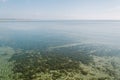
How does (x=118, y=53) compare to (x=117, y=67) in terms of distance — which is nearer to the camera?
(x=117, y=67)

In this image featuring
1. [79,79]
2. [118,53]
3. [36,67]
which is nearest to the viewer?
[79,79]

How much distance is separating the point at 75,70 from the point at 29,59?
21.0 feet

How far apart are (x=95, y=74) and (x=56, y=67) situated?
13.6 feet

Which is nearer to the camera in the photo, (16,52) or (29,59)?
(29,59)

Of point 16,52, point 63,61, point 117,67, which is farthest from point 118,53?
point 16,52

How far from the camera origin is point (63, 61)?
66.8 ft

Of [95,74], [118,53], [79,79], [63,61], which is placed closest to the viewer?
[79,79]

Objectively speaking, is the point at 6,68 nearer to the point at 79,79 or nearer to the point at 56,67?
the point at 56,67

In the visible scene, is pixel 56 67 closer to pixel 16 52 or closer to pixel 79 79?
pixel 79 79

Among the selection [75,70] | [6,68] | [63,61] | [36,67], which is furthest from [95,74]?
[6,68]

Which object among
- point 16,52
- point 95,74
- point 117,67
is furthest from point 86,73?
point 16,52

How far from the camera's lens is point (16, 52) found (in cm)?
2448

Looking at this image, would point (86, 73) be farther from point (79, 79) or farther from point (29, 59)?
point (29, 59)

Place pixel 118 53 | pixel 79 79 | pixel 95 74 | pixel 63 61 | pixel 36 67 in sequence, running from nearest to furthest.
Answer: pixel 79 79 → pixel 95 74 → pixel 36 67 → pixel 63 61 → pixel 118 53
